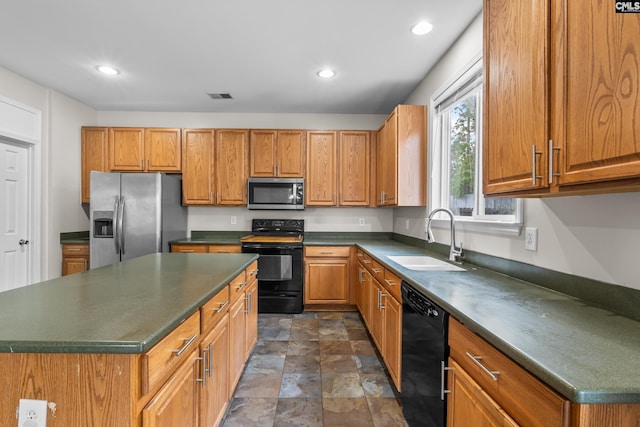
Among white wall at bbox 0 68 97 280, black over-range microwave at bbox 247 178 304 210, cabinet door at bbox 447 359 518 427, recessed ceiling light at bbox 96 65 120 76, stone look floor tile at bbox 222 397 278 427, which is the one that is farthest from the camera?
black over-range microwave at bbox 247 178 304 210

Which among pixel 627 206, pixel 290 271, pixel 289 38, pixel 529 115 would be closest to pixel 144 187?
pixel 290 271

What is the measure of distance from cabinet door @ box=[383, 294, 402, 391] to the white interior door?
3.82 metres

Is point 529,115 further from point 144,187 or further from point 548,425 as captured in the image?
point 144,187

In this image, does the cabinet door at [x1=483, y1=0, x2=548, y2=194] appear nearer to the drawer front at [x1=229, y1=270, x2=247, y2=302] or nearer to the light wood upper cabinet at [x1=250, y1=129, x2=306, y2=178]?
the drawer front at [x1=229, y1=270, x2=247, y2=302]

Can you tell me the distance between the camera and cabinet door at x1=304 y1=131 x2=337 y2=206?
4.03 m

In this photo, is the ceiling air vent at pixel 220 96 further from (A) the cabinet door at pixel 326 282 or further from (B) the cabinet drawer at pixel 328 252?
(A) the cabinet door at pixel 326 282

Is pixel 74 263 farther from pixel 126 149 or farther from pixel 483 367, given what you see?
pixel 483 367

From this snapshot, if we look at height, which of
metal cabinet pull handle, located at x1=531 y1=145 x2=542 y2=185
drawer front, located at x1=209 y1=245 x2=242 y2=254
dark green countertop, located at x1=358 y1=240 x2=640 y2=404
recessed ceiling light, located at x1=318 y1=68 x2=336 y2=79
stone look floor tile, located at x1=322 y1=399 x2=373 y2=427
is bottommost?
stone look floor tile, located at x1=322 y1=399 x2=373 y2=427

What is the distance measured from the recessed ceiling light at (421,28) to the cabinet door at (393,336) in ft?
6.46

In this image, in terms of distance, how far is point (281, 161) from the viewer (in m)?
4.02

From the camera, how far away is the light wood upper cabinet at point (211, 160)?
13.1ft

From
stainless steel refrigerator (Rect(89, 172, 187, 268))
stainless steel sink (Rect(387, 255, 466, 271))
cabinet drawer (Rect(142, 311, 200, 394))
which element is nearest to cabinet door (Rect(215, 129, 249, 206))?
stainless steel refrigerator (Rect(89, 172, 187, 268))

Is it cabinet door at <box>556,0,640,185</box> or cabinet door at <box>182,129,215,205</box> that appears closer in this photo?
cabinet door at <box>556,0,640,185</box>

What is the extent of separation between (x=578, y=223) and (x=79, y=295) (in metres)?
2.17
